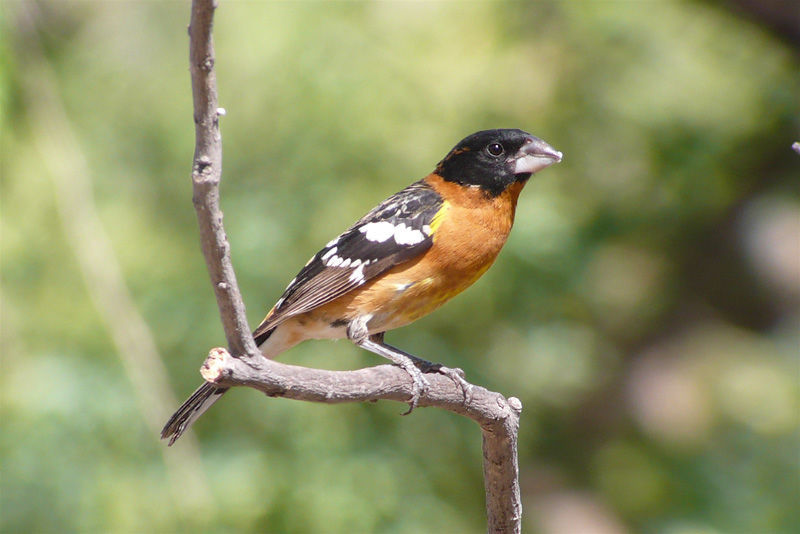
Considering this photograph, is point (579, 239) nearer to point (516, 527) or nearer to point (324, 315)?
point (324, 315)

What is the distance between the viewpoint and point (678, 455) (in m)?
6.34

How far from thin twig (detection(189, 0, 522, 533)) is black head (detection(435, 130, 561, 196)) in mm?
1060

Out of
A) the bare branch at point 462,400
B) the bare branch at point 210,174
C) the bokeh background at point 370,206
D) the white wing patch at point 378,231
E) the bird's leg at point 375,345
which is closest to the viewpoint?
the bare branch at point 210,174

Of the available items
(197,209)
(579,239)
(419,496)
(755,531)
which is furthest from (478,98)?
(197,209)

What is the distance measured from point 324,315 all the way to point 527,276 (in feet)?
7.52

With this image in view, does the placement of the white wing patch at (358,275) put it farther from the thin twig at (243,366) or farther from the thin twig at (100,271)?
the thin twig at (100,271)

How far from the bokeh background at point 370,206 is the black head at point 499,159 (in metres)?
1.61

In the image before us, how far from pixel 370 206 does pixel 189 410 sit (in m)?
2.36

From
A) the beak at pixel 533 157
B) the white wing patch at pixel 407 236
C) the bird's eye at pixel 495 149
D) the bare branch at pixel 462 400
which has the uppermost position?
the bird's eye at pixel 495 149

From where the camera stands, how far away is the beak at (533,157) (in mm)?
3512

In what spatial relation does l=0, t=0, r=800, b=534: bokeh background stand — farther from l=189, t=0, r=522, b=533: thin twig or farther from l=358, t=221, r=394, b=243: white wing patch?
l=189, t=0, r=522, b=533: thin twig

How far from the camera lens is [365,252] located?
3479 mm

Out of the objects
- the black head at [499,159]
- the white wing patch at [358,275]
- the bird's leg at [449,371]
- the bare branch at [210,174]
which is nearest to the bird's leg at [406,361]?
the bird's leg at [449,371]

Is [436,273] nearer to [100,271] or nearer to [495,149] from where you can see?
[495,149]
